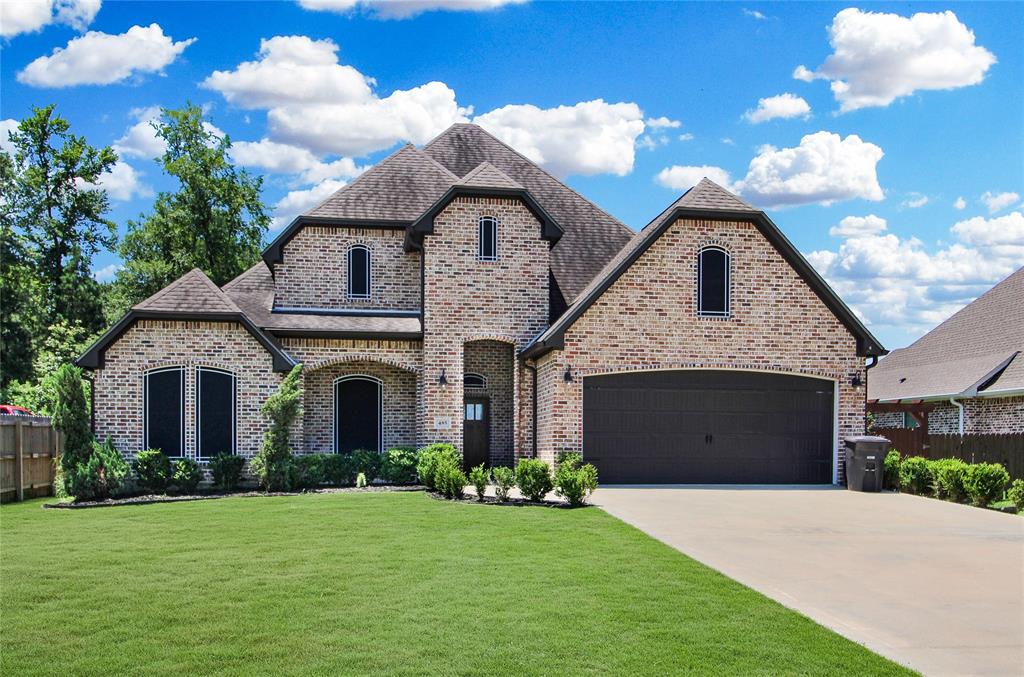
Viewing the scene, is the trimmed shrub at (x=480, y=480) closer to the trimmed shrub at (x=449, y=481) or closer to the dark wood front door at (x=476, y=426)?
the trimmed shrub at (x=449, y=481)

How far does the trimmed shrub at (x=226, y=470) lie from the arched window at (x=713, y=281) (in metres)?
10.8

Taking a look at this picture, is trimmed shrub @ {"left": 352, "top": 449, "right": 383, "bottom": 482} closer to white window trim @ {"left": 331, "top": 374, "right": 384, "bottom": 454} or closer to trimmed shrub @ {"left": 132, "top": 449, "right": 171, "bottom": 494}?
white window trim @ {"left": 331, "top": 374, "right": 384, "bottom": 454}

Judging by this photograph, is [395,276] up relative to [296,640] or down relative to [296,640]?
up

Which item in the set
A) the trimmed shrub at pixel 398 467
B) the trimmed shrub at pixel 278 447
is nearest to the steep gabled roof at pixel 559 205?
the trimmed shrub at pixel 398 467

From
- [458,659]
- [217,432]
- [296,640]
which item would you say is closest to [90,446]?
[217,432]

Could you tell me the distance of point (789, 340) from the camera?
69.6 feet

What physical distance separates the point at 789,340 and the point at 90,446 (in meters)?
14.8

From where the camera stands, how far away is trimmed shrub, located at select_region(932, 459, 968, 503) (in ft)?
59.7

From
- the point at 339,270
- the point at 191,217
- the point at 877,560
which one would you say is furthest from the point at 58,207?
the point at 877,560

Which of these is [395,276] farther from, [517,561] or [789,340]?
[517,561]

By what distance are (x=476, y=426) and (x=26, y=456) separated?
10111 mm

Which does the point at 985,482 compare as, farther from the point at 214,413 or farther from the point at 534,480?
the point at 214,413

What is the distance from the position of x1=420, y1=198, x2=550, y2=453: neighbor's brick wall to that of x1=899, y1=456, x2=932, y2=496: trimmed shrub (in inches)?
332

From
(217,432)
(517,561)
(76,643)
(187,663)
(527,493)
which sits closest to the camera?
(187,663)
